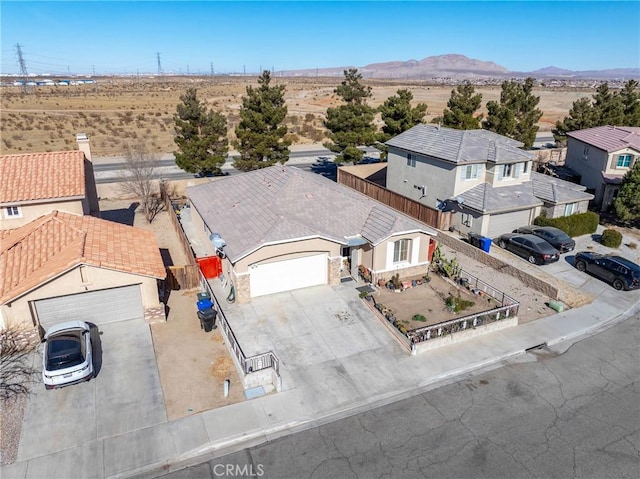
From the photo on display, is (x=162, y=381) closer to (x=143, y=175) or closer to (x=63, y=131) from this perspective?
(x=143, y=175)

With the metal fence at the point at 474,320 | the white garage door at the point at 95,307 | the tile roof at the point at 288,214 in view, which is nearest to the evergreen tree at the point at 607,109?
the metal fence at the point at 474,320

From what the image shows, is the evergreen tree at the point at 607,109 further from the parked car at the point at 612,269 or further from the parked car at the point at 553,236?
the parked car at the point at 612,269

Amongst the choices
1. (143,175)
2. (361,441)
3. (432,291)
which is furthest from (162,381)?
(143,175)

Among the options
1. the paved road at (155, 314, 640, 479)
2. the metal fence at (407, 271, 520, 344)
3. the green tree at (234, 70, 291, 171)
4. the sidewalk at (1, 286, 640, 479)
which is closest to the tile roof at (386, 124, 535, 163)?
the green tree at (234, 70, 291, 171)

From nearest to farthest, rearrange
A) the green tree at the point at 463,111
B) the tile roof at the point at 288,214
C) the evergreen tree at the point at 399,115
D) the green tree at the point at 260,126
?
1. the tile roof at the point at 288,214
2. the green tree at the point at 260,126
3. the evergreen tree at the point at 399,115
4. the green tree at the point at 463,111

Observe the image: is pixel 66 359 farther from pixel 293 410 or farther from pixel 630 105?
pixel 630 105

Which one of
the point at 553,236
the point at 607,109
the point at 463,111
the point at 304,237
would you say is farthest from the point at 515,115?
the point at 304,237

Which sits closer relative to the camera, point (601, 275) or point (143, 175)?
point (601, 275)
